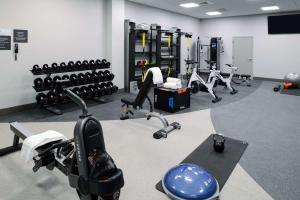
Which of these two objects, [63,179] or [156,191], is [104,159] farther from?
[63,179]

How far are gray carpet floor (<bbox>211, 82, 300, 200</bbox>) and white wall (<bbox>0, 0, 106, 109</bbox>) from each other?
11.5ft

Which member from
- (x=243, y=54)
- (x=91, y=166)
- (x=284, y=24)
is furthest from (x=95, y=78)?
(x=284, y=24)

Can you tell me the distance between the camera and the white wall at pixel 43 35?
4438mm

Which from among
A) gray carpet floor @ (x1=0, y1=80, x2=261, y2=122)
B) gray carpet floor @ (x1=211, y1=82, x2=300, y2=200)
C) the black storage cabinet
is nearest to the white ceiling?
gray carpet floor @ (x1=0, y1=80, x2=261, y2=122)

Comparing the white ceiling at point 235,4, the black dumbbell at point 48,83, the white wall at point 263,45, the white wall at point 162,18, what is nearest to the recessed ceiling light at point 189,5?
the white ceiling at point 235,4

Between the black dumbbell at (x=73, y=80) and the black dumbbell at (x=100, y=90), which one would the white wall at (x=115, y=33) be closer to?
the black dumbbell at (x=100, y=90)

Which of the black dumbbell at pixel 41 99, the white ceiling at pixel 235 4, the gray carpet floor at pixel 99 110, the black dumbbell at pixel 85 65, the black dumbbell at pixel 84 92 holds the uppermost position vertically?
the white ceiling at pixel 235 4

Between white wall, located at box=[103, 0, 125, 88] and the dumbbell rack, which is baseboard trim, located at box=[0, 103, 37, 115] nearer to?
the dumbbell rack

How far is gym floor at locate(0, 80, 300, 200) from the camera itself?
7.04 ft

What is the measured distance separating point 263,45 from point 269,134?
22.3ft

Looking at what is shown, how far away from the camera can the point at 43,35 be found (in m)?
4.91

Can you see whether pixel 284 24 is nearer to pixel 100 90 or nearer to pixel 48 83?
pixel 100 90

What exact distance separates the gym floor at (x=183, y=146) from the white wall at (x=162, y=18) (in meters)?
3.07

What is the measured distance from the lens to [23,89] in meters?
4.75
